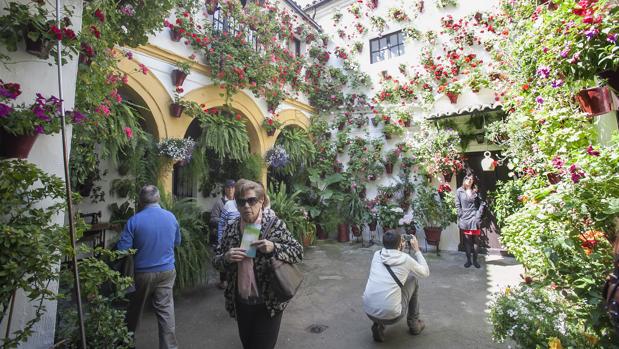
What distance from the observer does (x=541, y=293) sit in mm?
2566

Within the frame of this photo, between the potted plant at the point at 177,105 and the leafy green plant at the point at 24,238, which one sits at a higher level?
the potted plant at the point at 177,105

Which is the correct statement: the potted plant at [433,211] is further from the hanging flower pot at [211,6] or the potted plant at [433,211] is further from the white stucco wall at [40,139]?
the white stucco wall at [40,139]

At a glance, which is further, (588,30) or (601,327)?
(588,30)

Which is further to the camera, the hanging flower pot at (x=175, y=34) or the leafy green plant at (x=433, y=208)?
the leafy green plant at (x=433, y=208)

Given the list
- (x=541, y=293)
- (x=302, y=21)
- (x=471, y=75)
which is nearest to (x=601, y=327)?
(x=541, y=293)

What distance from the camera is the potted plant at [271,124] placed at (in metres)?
7.35

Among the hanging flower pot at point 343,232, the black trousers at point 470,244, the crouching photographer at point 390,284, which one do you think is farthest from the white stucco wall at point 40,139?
the hanging flower pot at point 343,232

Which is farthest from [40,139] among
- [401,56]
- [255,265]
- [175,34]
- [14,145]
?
[401,56]

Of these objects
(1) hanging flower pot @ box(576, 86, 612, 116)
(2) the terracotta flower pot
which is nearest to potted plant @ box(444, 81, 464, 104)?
(2) the terracotta flower pot

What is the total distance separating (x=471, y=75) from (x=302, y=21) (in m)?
5.19

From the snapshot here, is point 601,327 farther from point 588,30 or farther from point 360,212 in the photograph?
point 360,212

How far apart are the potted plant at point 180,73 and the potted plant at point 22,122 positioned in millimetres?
3826

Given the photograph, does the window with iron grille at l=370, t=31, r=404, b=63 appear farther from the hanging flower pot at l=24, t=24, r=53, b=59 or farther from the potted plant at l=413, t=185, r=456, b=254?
the hanging flower pot at l=24, t=24, r=53, b=59

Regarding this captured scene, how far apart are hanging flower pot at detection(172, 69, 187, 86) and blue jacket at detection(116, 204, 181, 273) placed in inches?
129
